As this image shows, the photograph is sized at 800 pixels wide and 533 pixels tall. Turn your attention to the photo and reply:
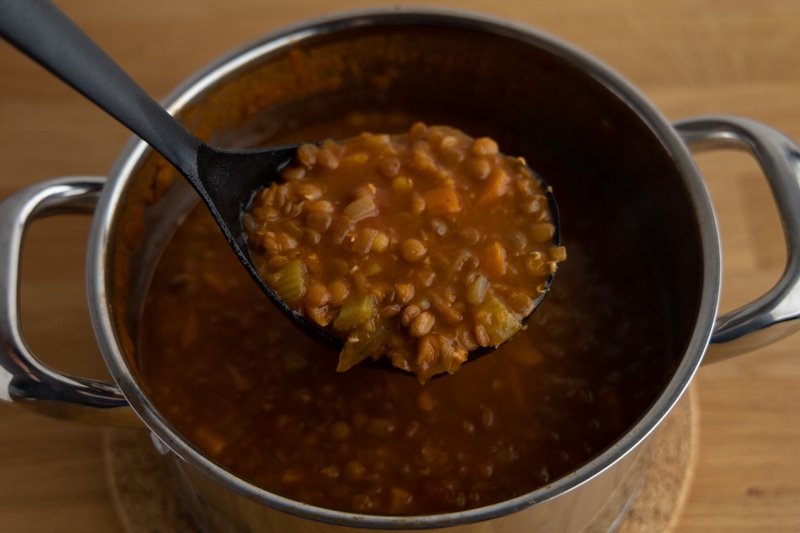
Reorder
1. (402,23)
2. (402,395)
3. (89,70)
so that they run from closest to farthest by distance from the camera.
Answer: (89,70)
(402,395)
(402,23)

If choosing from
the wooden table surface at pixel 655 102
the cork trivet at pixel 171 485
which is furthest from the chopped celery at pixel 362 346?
the wooden table surface at pixel 655 102

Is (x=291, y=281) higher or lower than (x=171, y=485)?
higher

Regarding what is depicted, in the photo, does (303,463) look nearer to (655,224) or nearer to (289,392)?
(289,392)

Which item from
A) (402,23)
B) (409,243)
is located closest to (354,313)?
(409,243)

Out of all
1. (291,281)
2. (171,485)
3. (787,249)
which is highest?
(291,281)

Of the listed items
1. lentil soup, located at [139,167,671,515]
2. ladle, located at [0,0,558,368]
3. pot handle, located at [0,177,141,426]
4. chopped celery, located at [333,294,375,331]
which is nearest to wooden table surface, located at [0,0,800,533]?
lentil soup, located at [139,167,671,515]

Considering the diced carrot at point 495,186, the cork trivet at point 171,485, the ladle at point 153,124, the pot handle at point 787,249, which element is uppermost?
the ladle at point 153,124

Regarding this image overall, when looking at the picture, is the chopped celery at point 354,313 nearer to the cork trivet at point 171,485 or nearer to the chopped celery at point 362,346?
the chopped celery at point 362,346

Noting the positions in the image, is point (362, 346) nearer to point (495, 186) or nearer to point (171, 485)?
point (495, 186)
